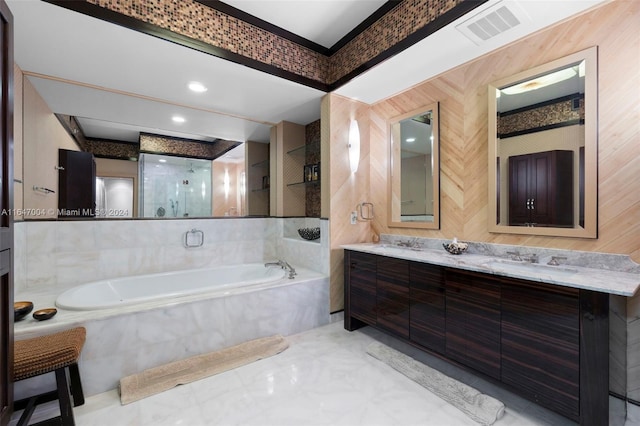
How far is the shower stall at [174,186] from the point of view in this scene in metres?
3.07

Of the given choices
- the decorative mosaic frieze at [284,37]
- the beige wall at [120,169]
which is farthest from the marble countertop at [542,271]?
the beige wall at [120,169]

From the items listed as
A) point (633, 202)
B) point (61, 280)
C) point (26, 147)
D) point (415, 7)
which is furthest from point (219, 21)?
point (633, 202)

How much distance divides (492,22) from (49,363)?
10.8 ft

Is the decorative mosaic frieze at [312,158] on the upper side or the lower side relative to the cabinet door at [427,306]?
upper

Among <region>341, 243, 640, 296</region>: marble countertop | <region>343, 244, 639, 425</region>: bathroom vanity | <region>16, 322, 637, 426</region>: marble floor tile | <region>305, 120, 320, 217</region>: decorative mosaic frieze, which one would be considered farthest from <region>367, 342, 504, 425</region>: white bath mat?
<region>305, 120, 320, 217</region>: decorative mosaic frieze

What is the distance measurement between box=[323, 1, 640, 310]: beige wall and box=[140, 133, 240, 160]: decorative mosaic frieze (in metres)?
1.50

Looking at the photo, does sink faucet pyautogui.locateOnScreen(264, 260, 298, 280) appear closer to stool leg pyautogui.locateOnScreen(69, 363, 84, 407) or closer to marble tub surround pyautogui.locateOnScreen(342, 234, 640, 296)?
marble tub surround pyautogui.locateOnScreen(342, 234, 640, 296)

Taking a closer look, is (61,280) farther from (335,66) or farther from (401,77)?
(401,77)

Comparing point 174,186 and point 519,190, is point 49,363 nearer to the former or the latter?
point 174,186

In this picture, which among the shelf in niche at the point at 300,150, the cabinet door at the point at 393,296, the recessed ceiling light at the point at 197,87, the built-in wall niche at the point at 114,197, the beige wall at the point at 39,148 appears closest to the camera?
the cabinet door at the point at 393,296

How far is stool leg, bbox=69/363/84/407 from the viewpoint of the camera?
172 centimetres

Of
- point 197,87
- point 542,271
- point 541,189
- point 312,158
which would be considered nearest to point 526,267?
point 542,271

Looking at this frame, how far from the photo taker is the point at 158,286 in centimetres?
298

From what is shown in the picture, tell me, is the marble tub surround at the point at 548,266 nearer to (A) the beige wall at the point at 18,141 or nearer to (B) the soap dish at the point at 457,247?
(B) the soap dish at the point at 457,247
